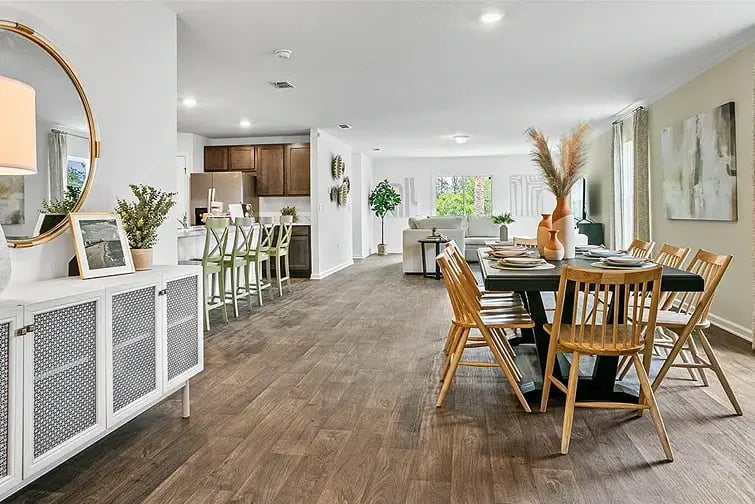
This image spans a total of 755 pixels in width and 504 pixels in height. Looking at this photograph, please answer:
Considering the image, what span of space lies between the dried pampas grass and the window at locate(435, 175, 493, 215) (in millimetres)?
10183

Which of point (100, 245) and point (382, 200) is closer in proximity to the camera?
point (100, 245)

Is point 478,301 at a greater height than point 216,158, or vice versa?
point 216,158

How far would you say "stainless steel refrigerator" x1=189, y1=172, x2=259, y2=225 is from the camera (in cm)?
878

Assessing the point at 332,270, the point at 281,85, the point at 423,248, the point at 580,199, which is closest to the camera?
the point at 281,85

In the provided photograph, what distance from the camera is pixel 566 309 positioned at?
3488 mm

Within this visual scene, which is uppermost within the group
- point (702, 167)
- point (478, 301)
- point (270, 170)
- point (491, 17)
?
point (491, 17)

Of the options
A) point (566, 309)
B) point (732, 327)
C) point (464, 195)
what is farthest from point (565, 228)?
point (464, 195)

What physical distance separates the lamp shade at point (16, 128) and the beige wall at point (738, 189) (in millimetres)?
4768

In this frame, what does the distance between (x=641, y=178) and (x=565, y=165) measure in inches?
151

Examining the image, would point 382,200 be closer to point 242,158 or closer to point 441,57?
point 242,158

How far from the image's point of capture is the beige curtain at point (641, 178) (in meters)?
6.62

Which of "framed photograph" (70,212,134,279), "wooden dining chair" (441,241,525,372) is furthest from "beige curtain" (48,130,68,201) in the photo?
"wooden dining chair" (441,241,525,372)

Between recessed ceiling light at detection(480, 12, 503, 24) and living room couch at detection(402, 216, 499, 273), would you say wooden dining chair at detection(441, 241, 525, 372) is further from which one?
living room couch at detection(402, 216, 499, 273)

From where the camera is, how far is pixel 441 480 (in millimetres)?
2133
